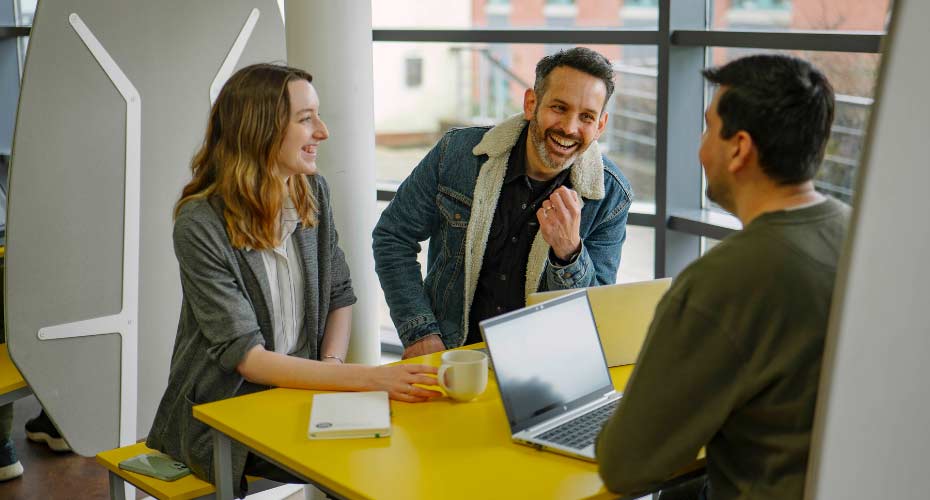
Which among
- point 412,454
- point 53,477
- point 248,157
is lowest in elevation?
point 53,477

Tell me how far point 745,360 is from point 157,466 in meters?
1.40

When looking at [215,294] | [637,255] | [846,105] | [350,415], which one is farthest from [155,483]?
[637,255]

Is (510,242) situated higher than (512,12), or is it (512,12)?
(512,12)

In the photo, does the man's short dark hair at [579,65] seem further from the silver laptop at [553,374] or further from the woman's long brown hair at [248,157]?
the silver laptop at [553,374]

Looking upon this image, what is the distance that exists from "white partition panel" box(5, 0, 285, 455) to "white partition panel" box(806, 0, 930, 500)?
7.55 ft

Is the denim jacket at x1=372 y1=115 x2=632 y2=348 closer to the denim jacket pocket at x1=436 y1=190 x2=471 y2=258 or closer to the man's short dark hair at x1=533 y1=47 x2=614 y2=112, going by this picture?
the denim jacket pocket at x1=436 y1=190 x2=471 y2=258

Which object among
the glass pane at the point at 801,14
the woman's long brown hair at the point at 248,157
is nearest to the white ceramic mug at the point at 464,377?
the woman's long brown hair at the point at 248,157

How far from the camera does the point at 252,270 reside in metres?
2.30

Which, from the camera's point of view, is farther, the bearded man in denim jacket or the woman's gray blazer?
the bearded man in denim jacket

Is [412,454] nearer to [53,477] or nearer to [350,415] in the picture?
[350,415]

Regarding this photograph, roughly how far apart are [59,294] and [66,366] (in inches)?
8.5

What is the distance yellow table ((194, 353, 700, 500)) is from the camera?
5.44 feet

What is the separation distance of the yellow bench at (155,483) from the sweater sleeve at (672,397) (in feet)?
3.39

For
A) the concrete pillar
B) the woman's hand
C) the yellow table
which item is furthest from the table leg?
the concrete pillar
